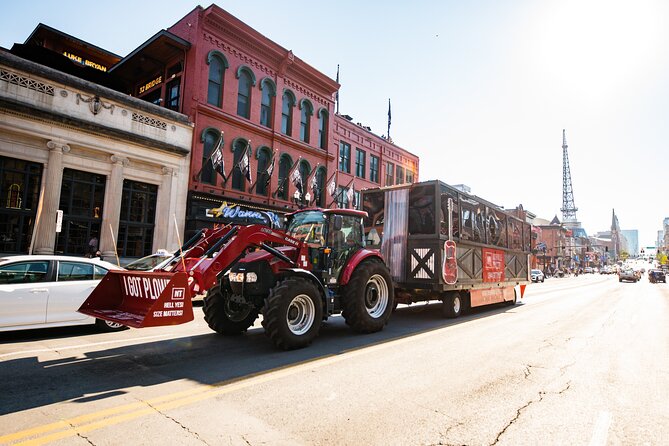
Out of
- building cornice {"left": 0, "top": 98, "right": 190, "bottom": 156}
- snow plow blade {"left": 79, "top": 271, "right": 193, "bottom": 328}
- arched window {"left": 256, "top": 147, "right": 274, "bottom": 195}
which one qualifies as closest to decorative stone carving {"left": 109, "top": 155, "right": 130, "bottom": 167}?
building cornice {"left": 0, "top": 98, "right": 190, "bottom": 156}

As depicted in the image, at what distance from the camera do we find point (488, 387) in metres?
4.93

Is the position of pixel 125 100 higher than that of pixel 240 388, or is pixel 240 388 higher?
pixel 125 100

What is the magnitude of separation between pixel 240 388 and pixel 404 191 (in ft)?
25.5

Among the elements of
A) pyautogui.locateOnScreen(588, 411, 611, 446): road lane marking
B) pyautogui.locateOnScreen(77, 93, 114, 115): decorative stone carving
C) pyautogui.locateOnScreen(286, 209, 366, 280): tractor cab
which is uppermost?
pyautogui.locateOnScreen(77, 93, 114, 115): decorative stone carving

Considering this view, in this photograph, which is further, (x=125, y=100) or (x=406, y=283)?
(x=125, y=100)

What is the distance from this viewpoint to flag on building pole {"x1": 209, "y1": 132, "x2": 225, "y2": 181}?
62.3 feet

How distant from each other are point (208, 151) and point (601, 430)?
19617 millimetres

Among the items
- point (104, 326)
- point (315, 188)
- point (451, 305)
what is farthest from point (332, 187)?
point (104, 326)

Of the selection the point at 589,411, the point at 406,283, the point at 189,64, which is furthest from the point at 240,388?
the point at 189,64

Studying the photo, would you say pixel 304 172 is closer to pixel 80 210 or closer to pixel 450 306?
pixel 80 210

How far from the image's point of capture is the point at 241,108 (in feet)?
71.2

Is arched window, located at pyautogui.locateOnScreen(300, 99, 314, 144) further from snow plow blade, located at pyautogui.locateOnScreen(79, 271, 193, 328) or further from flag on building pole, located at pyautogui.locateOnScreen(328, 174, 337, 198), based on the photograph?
snow plow blade, located at pyautogui.locateOnScreen(79, 271, 193, 328)

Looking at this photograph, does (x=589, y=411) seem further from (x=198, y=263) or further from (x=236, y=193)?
(x=236, y=193)

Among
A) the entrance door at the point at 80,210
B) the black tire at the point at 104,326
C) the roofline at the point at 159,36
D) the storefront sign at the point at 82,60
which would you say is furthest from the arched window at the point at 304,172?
the black tire at the point at 104,326
